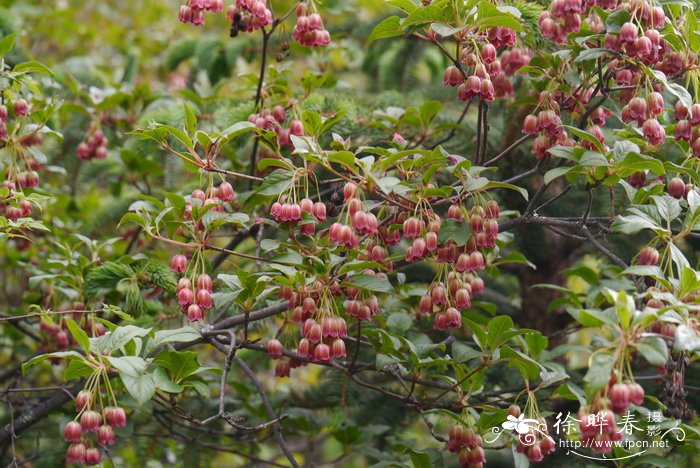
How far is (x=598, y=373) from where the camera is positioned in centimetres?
131

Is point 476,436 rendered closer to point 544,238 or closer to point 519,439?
point 519,439

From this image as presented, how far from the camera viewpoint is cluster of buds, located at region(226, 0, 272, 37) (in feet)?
6.14

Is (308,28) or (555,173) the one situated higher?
(308,28)

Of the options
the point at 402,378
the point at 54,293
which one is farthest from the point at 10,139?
the point at 402,378

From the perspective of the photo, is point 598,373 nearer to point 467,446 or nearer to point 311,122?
point 467,446

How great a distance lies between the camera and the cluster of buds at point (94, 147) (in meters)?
2.80

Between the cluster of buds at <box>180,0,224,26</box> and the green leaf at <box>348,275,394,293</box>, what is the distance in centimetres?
72

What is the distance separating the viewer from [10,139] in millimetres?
2119

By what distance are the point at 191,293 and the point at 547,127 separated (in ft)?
2.74

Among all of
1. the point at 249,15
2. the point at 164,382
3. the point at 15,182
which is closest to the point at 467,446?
the point at 164,382

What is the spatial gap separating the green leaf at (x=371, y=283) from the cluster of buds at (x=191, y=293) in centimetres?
30

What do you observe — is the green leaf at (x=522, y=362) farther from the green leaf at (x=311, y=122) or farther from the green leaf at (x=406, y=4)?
the green leaf at (x=406, y=4)

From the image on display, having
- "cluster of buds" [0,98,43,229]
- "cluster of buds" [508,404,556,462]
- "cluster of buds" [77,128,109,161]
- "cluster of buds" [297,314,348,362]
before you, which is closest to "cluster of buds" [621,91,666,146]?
"cluster of buds" [508,404,556,462]
